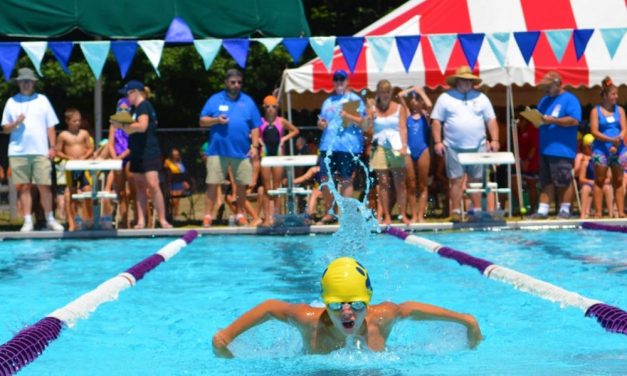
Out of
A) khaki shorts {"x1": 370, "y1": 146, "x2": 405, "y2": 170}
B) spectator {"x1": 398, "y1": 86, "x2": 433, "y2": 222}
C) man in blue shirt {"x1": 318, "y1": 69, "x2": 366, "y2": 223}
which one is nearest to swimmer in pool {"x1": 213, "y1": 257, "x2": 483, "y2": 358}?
man in blue shirt {"x1": 318, "y1": 69, "x2": 366, "y2": 223}

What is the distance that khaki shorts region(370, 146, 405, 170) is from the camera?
14.3 m

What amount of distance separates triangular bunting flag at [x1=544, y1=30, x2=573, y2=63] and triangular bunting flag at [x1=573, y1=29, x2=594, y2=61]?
9 cm

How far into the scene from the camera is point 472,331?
241 inches

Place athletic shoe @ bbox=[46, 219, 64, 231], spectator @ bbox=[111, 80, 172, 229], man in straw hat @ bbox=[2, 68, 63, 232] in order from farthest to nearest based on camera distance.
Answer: athletic shoe @ bbox=[46, 219, 64, 231] → man in straw hat @ bbox=[2, 68, 63, 232] → spectator @ bbox=[111, 80, 172, 229]

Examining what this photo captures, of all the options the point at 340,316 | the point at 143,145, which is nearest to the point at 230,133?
the point at 143,145

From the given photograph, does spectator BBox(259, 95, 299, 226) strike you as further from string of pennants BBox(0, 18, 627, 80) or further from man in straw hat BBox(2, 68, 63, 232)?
man in straw hat BBox(2, 68, 63, 232)

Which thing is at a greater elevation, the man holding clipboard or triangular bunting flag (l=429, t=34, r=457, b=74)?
triangular bunting flag (l=429, t=34, r=457, b=74)

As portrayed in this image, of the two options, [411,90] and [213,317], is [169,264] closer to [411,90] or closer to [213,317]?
[213,317]

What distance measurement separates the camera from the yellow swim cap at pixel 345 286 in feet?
18.8

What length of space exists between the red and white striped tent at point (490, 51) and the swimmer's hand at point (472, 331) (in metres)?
9.35

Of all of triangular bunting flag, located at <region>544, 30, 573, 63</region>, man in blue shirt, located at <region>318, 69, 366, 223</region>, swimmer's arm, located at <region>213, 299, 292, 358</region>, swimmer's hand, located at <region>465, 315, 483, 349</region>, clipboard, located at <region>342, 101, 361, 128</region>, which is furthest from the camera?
triangular bunting flag, located at <region>544, 30, 573, 63</region>

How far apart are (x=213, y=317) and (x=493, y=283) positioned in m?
2.48

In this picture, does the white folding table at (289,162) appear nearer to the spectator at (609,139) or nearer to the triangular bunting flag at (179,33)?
the triangular bunting flag at (179,33)

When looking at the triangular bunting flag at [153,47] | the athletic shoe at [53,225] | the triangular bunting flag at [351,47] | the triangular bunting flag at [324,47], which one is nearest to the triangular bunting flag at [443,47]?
the triangular bunting flag at [351,47]
